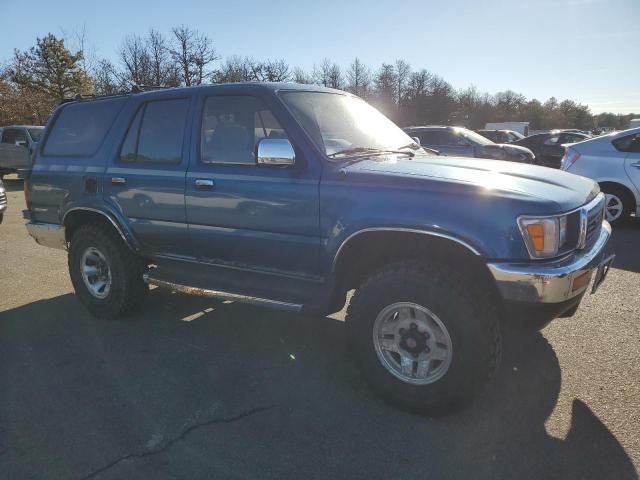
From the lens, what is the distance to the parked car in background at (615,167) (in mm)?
7363

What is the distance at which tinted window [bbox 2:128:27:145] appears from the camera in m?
16.5

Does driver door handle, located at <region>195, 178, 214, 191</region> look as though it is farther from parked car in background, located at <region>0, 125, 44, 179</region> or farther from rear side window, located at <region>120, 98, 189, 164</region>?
parked car in background, located at <region>0, 125, 44, 179</region>

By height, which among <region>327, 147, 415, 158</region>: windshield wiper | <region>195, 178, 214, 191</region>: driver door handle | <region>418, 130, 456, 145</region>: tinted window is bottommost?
<region>195, 178, 214, 191</region>: driver door handle

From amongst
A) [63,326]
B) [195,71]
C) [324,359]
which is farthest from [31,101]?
[324,359]

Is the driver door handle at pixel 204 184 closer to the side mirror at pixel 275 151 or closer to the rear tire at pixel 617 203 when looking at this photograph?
the side mirror at pixel 275 151

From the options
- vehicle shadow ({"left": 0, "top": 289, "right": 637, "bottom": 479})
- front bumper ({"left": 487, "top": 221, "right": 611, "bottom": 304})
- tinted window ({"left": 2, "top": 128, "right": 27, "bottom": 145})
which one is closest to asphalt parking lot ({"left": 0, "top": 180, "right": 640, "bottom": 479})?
vehicle shadow ({"left": 0, "top": 289, "right": 637, "bottom": 479})

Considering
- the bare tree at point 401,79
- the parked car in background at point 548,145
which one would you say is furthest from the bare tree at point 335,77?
the parked car in background at point 548,145

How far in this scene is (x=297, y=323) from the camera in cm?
428

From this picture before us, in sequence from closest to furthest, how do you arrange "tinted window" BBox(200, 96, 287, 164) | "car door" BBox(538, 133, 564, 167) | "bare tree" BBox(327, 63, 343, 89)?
"tinted window" BBox(200, 96, 287, 164) < "car door" BBox(538, 133, 564, 167) < "bare tree" BBox(327, 63, 343, 89)

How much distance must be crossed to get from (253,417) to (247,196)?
57.1 inches

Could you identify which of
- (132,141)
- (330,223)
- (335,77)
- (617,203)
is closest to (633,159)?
(617,203)

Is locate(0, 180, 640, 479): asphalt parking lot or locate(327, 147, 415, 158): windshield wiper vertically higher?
locate(327, 147, 415, 158): windshield wiper

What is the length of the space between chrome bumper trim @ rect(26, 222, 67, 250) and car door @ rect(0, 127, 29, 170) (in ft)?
45.4

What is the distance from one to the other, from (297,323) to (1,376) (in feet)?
7.44
